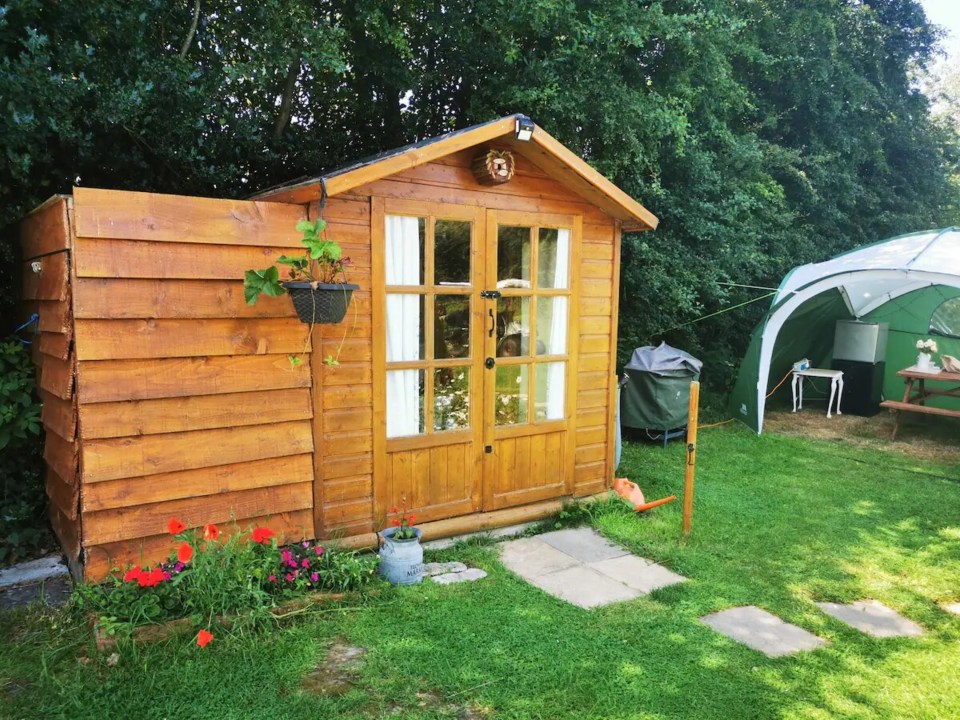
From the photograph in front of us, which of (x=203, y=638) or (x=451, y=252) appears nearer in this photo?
(x=203, y=638)

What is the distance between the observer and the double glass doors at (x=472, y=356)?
12.9 ft

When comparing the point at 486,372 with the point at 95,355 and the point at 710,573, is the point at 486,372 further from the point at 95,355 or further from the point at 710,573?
the point at 95,355

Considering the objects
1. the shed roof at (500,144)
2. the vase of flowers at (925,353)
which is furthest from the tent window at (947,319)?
the shed roof at (500,144)

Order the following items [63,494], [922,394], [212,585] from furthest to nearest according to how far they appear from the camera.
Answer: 1. [922,394]
2. [63,494]
3. [212,585]

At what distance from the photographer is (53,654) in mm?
2717

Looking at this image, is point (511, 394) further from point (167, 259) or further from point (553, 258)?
point (167, 259)

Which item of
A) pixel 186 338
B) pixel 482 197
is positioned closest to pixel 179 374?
pixel 186 338

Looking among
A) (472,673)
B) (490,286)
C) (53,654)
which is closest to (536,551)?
(472,673)

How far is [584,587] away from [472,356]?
1542 millimetres

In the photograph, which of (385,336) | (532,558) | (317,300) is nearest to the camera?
(317,300)

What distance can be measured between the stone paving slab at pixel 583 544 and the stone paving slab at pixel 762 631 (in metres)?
0.86

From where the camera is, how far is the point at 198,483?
3.25 meters

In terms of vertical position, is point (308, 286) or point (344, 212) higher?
point (344, 212)

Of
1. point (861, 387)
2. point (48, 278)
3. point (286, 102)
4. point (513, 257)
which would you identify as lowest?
point (861, 387)
